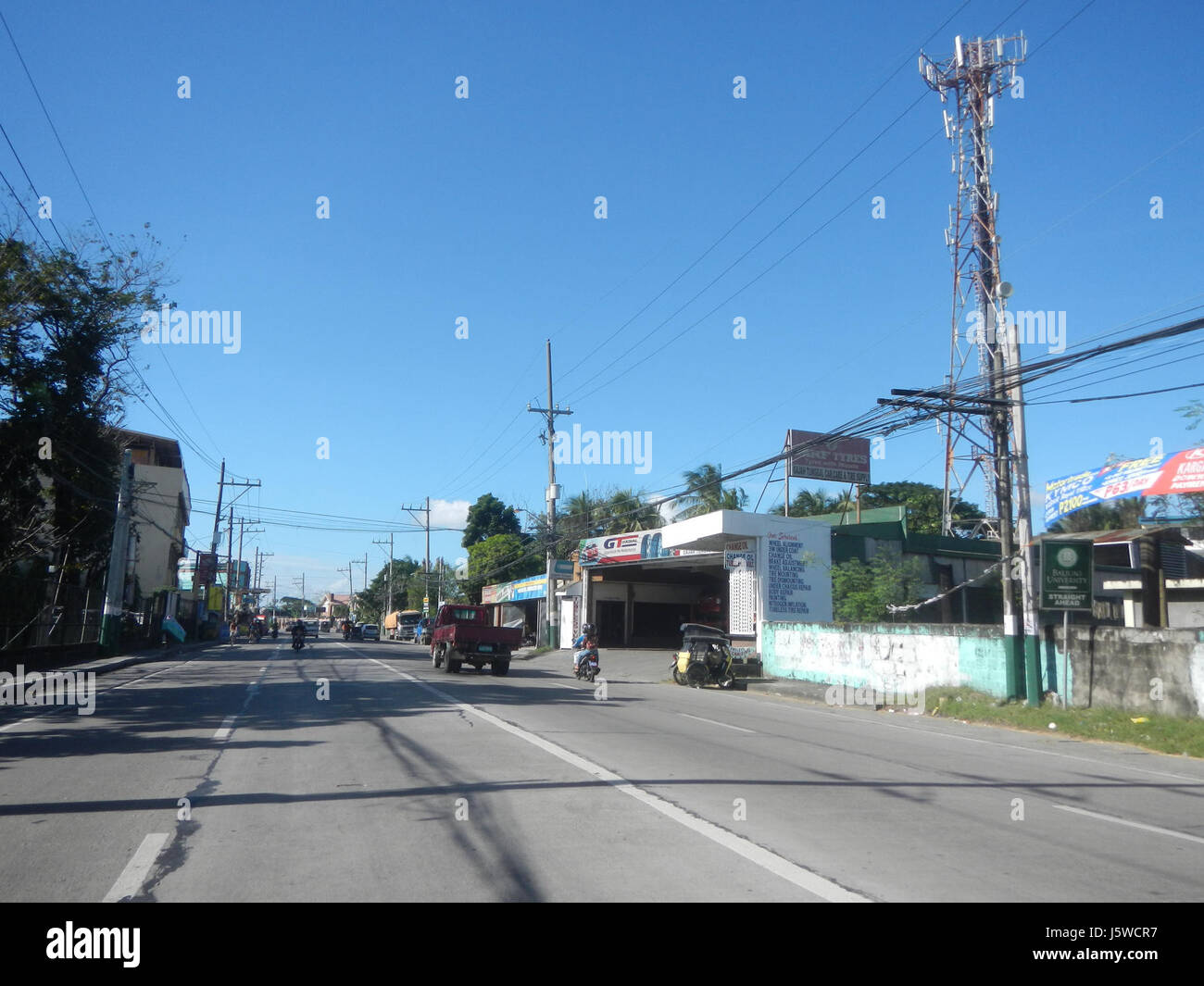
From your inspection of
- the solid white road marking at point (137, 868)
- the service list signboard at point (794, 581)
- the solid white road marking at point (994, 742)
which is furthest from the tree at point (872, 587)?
the solid white road marking at point (137, 868)

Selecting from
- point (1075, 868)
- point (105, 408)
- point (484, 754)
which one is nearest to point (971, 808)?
point (1075, 868)

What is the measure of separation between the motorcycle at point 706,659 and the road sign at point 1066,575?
10059mm

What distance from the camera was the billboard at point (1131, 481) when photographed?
19.2 meters

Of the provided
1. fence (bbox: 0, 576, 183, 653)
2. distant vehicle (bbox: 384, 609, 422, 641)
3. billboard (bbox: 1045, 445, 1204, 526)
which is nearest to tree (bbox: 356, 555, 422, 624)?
distant vehicle (bbox: 384, 609, 422, 641)

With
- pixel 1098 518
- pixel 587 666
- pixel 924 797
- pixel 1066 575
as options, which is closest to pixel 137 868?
pixel 924 797

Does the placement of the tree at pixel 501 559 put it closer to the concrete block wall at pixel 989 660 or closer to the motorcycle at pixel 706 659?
the motorcycle at pixel 706 659

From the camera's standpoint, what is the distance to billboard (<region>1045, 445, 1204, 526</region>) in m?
19.2

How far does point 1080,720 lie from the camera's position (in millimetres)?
17406

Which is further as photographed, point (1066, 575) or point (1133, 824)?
point (1066, 575)

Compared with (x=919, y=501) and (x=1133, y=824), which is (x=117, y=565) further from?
(x=919, y=501)

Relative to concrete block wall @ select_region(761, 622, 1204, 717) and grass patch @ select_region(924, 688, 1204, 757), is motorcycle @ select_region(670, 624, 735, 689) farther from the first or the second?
grass patch @ select_region(924, 688, 1204, 757)

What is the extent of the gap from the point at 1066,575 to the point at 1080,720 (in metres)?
3.17
